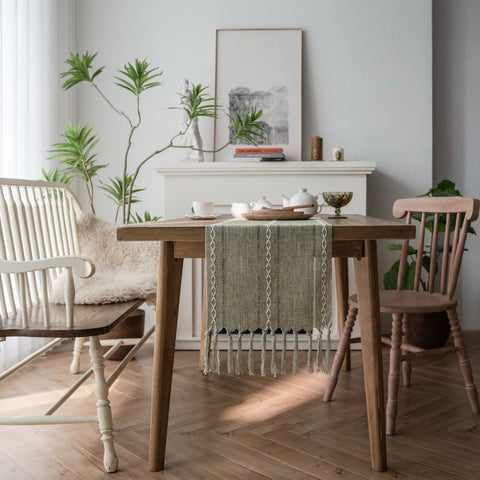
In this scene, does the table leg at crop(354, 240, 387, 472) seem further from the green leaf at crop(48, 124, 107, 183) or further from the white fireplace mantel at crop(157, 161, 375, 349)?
the green leaf at crop(48, 124, 107, 183)

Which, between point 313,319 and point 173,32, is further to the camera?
point 173,32

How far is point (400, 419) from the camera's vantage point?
213cm

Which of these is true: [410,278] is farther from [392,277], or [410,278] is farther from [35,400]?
[35,400]

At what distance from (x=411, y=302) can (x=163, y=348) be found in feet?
3.46

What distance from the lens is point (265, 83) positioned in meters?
3.52

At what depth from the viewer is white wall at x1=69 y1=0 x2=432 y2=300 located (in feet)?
11.5

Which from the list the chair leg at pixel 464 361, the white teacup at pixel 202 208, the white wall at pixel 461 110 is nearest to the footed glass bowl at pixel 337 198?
the white teacup at pixel 202 208

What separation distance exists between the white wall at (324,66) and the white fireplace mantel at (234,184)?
434 mm

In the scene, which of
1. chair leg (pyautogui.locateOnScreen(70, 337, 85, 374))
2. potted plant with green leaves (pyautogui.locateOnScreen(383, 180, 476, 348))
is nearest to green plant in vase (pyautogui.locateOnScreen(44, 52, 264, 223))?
chair leg (pyautogui.locateOnScreen(70, 337, 85, 374))

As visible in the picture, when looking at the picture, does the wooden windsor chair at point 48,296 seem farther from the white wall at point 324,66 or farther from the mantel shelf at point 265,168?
the white wall at point 324,66

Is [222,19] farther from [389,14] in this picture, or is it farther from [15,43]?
[15,43]

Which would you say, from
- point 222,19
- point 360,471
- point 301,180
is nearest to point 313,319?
point 360,471

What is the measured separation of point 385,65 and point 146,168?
1729 millimetres

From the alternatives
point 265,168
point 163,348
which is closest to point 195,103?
point 265,168
